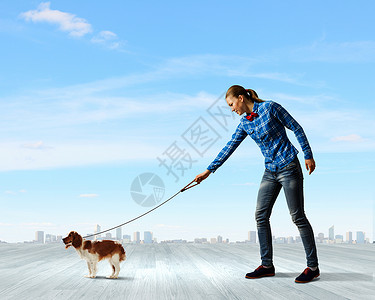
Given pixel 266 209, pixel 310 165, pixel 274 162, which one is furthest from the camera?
pixel 266 209

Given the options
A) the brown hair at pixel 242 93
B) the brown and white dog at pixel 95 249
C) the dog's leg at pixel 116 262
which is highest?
the brown hair at pixel 242 93

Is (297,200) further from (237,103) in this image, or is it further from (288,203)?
(237,103)

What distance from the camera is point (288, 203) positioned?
345 cm

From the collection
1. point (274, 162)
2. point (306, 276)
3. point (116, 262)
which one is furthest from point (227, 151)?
point (116, 262)

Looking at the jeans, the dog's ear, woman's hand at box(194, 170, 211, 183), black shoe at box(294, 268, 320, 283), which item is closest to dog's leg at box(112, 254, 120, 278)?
the dog's ear

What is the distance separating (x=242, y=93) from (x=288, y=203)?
0.88m

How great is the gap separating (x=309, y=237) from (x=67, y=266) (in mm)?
2333

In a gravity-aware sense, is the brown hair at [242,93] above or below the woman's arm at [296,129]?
above

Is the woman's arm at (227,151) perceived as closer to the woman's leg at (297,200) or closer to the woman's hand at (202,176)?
the woman's hand at (202,176)

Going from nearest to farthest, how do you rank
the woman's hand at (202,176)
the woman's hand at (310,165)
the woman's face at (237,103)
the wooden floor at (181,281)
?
1. the wooden floor at (181,281)
2. the woman's hand at (310,165)
3. the woman's face at (237,103)
4. the woman's hand at (202,176)

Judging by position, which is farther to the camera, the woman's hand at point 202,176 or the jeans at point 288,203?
the woman's hand at point 202,176

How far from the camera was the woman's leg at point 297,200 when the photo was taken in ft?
11.1

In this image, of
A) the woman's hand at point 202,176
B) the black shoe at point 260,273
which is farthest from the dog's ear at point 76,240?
the black shoe at point 260,273

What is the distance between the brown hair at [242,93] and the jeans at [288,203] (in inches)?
21.9
